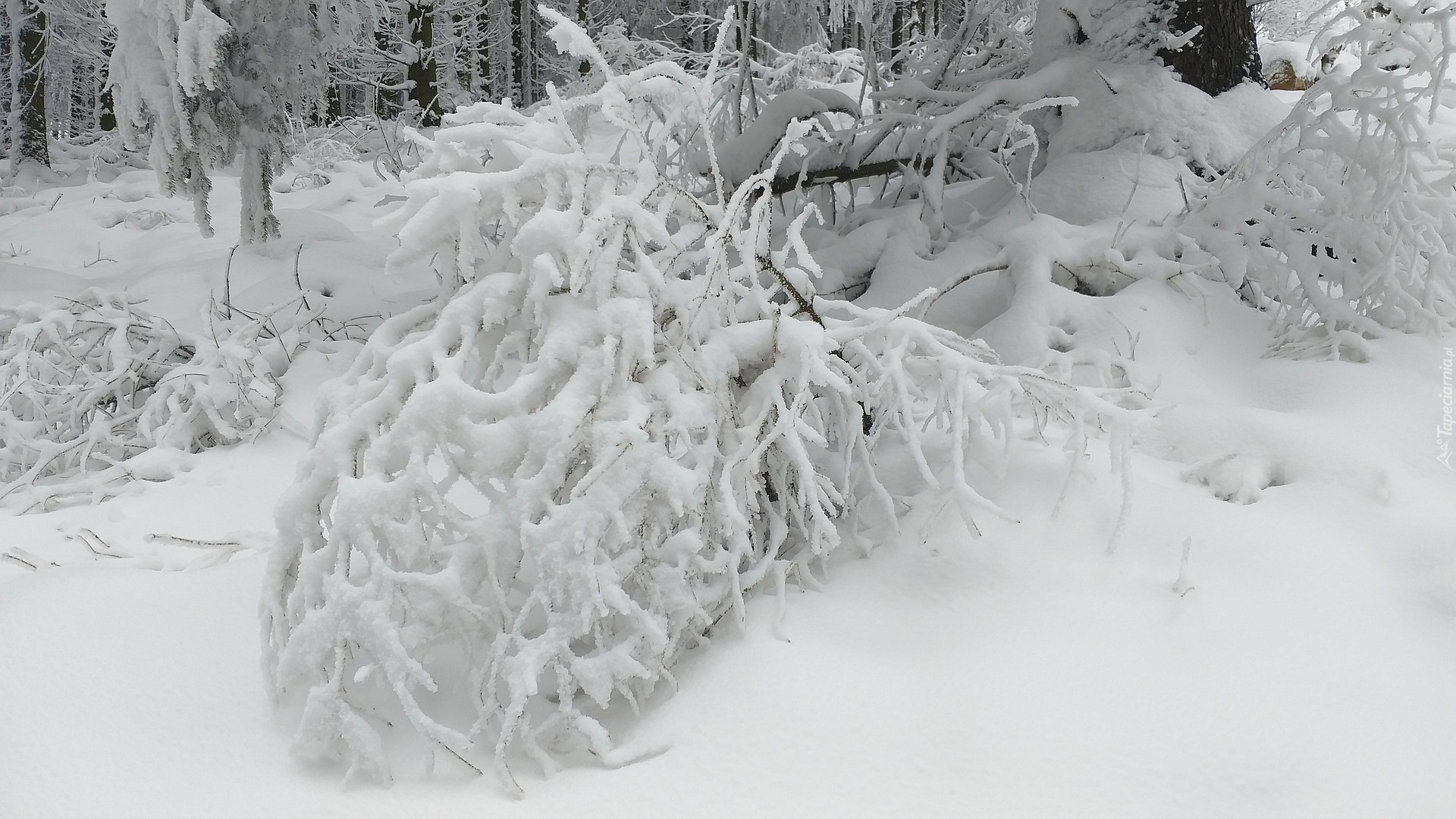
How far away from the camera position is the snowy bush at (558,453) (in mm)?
1401

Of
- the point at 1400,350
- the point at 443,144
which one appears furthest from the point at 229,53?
the point at 1400,350

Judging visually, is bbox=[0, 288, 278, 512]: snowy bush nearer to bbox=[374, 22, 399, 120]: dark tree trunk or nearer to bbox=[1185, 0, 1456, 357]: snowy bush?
bbox=[1185, 0, 1456, 357]: snowy bush

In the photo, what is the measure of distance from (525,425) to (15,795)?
85 cm

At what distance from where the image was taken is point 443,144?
1.63 meters

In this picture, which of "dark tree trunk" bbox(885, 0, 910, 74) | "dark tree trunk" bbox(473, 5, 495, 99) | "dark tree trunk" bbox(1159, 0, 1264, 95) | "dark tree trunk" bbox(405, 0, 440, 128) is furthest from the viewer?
"dark tree trunk" bbox(473, 5, 495, 99)

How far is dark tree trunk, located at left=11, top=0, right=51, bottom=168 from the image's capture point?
33.5 feet

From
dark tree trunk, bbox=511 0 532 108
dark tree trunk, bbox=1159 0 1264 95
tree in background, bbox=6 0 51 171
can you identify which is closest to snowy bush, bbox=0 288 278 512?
dark tree trunk, bbox=1159 0 1264 95

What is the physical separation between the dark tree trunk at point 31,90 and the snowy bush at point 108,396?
8.48 metres

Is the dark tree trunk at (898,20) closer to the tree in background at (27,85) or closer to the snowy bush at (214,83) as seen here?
the tree in background at (27,85)

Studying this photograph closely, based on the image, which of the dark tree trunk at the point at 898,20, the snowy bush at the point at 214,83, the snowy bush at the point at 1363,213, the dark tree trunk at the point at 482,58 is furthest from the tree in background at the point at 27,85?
the dark tree trunk at the point at 898,20

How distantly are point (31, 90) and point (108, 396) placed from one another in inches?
393

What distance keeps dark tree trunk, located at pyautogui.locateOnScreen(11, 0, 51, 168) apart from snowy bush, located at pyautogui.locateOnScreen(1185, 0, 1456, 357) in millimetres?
11542

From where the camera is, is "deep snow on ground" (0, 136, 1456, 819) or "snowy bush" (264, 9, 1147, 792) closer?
"deep snow on ground" (0, 136, 1456, 819)

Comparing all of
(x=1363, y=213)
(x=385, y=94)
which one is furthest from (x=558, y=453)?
(x=385, y=94)
